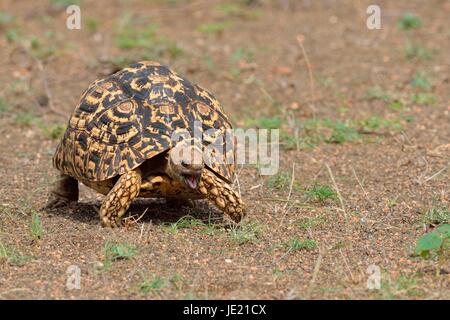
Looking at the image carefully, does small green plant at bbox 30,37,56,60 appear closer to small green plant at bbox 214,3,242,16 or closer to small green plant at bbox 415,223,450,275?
small green plant at bbox 214,3,242,16

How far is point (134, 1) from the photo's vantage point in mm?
12562

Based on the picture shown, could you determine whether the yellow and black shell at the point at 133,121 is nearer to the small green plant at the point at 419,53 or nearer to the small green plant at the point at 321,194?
the small green plant at the point at 321,194

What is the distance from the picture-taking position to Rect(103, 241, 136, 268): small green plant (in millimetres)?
4801

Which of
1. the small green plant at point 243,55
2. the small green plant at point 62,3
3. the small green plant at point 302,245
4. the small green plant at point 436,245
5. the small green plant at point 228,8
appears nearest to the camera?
the small green plant at point 436,245

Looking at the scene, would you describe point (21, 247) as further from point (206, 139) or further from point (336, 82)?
point (336, 82)

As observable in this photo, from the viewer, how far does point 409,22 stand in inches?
421

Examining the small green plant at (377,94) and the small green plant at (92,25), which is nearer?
the small green plant at (377,94)

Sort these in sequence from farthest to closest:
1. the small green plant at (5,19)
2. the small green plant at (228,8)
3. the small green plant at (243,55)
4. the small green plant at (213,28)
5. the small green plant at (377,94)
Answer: the small green plant at (228,8)
the small green plant at (5,19)
the small green plant at (213,28)
the small green plant at (243,55)
the small green plant at (377,94)

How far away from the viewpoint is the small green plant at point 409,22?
10.7 metres

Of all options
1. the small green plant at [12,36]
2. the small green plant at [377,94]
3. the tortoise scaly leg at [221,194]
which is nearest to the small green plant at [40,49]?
the small green plant at [12,36]

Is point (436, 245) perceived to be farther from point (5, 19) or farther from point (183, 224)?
point (5, 19)

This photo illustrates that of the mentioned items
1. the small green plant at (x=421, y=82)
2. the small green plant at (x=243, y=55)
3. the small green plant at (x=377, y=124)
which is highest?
the small green plant at (x=243, y=55)

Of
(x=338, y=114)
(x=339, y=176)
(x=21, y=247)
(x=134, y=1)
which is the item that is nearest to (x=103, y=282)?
(x=21, y=247)

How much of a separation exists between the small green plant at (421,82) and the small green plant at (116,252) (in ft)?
15.1
